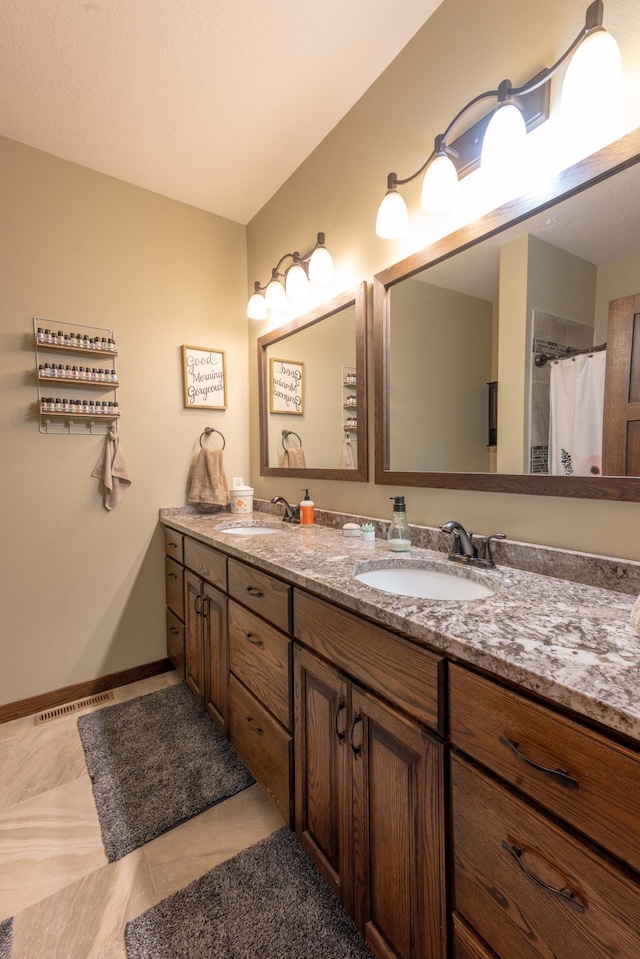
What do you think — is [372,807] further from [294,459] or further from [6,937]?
[294,459]

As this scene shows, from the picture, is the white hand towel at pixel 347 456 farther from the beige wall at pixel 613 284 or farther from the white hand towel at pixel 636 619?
the white hand towel at pixel 636 619

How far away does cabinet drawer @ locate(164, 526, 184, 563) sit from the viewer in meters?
2.00

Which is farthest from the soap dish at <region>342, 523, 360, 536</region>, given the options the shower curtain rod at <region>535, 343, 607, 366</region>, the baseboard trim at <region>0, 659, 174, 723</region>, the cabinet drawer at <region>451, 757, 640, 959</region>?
the baseboard trim at <region>0, 659, 174, 723</region>

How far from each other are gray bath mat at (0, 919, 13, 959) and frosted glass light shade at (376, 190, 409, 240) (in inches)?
89.9

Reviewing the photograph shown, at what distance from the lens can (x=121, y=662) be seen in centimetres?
215

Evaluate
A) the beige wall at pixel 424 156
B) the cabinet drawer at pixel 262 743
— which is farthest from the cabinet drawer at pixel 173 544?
the cabinet drawer at pixel 262 743

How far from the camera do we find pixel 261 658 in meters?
1.27

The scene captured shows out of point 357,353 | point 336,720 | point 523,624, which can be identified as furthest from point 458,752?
point 357,353

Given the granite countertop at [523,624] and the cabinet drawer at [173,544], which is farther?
the cabinet drawer at [173,544]

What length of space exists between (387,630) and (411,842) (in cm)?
39

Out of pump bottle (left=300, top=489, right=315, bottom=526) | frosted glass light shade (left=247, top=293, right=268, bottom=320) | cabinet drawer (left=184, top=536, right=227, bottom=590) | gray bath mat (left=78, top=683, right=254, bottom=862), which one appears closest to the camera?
gray bath mat (left=78, top=683, right=254, bottom=862)

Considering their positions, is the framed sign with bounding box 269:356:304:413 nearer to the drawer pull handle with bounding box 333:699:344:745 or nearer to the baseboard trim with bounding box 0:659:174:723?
the drawer pull handle with bounding box 333:699:344:745

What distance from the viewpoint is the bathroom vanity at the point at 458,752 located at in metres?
0.51

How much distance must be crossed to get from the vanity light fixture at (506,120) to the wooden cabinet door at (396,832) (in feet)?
4.65
